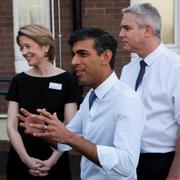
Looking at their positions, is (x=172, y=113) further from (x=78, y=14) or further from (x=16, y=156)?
(x=78, y=14)

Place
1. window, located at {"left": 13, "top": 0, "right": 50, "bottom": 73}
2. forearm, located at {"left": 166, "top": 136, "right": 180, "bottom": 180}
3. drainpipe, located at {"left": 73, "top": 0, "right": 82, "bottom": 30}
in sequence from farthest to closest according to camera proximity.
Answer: window, located at {"left": 13, "top": 0, "right": 50, "bottom": 73}
drainpipe, located at {"left": 73, "top": 0, "right": 82, "bottom": 30}
forearm, located at {"left": 166, "top": 136, "right": 180, "bottom": 180}

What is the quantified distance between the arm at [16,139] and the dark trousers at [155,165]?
873 millimetres

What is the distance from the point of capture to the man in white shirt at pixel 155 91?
3.45 m

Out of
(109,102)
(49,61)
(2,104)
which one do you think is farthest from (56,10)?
(109,102)

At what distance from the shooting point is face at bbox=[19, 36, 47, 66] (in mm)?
4117

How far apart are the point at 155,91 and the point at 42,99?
3.27ft

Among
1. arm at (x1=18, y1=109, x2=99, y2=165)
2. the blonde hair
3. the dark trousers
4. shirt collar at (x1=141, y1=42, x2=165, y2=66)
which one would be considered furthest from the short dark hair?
the blonde hair

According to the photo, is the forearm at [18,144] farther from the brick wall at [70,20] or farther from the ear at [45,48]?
the brick wall at [70,20]

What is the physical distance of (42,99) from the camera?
13.6ft

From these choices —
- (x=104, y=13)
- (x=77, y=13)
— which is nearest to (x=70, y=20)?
(x=77, y=13)

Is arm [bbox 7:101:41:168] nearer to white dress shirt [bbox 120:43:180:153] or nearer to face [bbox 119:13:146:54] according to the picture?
white dress shirt [bbox 120:43:180:153]

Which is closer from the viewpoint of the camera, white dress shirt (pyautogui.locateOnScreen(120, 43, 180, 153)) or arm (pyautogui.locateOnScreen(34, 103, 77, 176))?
white dress shirt (pyautogui.locateOnScreen(120, 43, 180, 153))

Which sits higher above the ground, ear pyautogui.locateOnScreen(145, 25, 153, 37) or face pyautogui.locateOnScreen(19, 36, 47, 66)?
ear pyautogui.locateOnScreen(145, 25, 153, 37)

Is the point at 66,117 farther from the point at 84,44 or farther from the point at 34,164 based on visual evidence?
the point at 84,44
